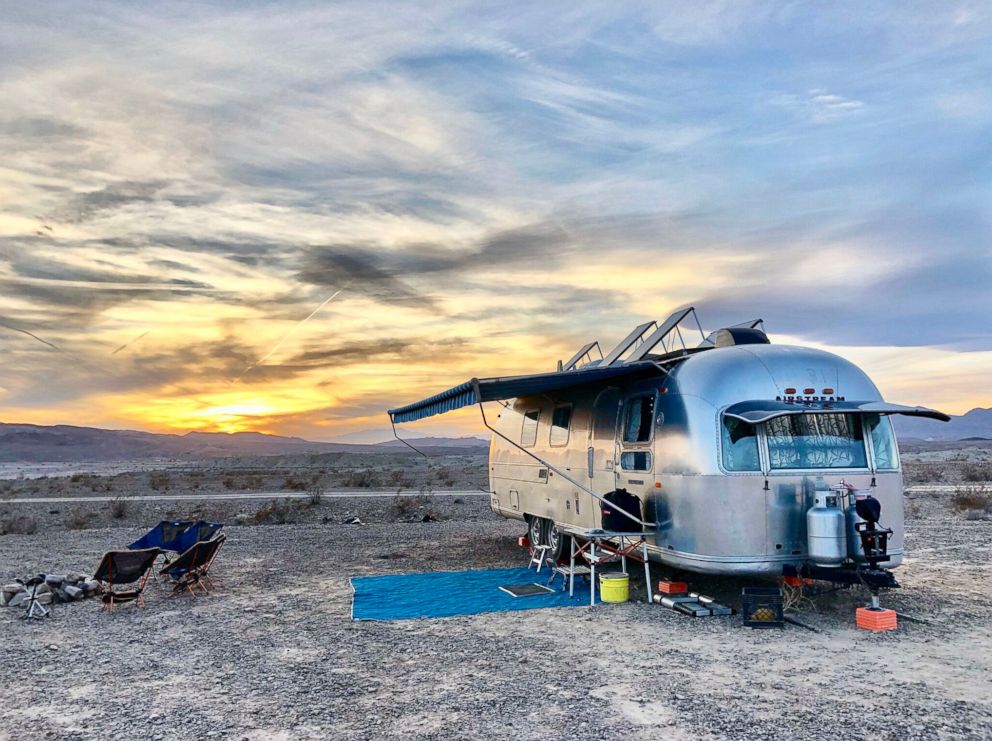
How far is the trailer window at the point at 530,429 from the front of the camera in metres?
13.6

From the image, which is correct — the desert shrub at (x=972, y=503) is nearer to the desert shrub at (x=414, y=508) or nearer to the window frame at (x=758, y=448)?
the desert shrub at (x=414, y=508)

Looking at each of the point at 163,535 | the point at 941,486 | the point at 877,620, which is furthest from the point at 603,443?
the point at 941,486

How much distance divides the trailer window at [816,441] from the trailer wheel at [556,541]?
437cm

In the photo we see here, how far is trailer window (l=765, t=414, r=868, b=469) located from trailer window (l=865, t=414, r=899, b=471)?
0.17m

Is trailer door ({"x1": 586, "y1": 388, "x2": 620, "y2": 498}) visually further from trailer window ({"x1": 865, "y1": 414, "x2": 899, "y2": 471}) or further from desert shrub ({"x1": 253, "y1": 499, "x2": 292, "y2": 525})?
desert shrub ({"x1": 253, "y1": 499, "x2": 292, "y2": 525})

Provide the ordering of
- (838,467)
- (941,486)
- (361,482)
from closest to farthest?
1. (838,467)
2. (941,486)
3. (361,482)

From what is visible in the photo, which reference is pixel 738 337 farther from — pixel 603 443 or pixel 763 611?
pixel 763 611

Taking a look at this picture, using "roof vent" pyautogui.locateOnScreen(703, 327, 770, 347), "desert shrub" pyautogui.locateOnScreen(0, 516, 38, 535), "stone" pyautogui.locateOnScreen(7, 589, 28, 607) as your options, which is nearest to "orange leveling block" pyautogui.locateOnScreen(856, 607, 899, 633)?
"roof vent" pyautogui.locateOnScreen(703, 327, 770, 347)

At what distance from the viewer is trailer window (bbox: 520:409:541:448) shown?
13.6m

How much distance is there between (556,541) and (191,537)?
5.70 metres

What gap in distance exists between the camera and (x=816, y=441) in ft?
29.8

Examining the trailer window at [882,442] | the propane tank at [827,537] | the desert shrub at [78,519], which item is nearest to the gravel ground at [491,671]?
the propane tank at [827,537]

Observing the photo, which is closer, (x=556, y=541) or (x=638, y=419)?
(x=638, y=419)

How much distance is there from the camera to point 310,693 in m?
6.69
